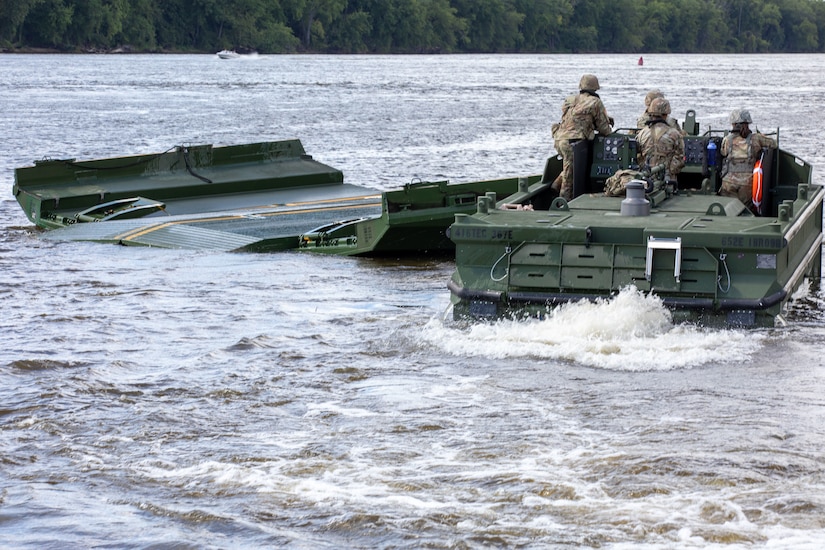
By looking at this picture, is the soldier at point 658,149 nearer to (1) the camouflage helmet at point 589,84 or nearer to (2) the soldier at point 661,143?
(2) the soldier at point 661,143

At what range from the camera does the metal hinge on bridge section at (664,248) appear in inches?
427

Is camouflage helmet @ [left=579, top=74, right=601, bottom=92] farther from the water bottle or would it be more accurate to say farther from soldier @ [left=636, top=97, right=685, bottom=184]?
the water bottle

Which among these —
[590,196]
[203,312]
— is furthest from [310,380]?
[590,196]

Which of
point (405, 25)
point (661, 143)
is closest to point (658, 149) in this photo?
point (661, 143)

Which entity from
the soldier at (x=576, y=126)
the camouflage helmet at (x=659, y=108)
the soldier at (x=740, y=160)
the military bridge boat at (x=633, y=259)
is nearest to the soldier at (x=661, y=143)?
the camouflage helmet at (x=659, y=108)

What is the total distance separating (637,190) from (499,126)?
34.8 meters

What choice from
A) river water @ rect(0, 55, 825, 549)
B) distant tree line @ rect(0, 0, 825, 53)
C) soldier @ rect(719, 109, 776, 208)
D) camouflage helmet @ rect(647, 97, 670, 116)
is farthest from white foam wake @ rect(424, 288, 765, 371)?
distant tree line @ rect(0, 0, 825, 53)

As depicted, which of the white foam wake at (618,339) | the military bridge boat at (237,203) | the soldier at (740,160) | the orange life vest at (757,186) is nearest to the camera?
the white foam wake at (618,339)

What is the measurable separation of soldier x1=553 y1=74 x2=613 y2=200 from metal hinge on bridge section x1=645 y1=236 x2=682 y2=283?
302 cm

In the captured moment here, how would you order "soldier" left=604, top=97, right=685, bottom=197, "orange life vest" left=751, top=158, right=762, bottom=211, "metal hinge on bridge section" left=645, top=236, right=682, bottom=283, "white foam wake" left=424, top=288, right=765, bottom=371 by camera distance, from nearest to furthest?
"white foam wake" left=424, top=288, right=765, bottom=371
"metal hinge on bridge section" left=645, top=236, right=682, bottom=283
"orange life vest" left=751, top=158, right=762, bottom=211
"soldier" left=604, top=97, right=685, bottom=197

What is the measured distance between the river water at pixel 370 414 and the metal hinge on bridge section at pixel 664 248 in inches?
11.8

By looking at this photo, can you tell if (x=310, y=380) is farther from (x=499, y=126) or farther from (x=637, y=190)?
(x=499, y=126)

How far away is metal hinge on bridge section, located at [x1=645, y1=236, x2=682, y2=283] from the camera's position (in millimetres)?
10836

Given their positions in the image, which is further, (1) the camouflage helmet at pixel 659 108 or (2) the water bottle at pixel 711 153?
(2) the water bottle at pixel 711 153
